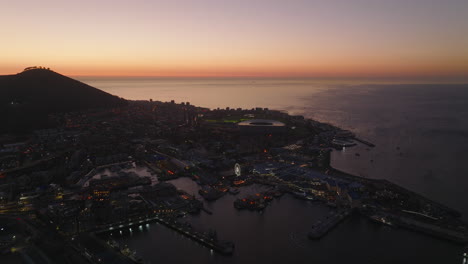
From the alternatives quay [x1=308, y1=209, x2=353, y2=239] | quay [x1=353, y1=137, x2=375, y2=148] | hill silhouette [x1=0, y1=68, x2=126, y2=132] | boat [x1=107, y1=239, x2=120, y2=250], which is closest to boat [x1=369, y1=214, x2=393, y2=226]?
quay [x1=308, y1=209, x2=353, y2=239]

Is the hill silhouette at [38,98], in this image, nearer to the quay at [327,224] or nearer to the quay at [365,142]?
the quay at [327,224]

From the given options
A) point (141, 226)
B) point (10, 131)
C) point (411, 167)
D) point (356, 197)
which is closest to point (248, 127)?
point (411, 167)

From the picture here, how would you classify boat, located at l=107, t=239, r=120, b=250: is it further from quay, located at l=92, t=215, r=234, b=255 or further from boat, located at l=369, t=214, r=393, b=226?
boat, located at l=369, t=214, r=393, b=226

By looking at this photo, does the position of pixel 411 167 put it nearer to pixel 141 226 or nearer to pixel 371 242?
pixel 371 242

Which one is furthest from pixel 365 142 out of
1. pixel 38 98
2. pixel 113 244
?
pixel 38 98

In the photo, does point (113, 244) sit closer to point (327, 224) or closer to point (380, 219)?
point (327, 224)

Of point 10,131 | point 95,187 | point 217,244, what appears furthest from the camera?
point 10,131
